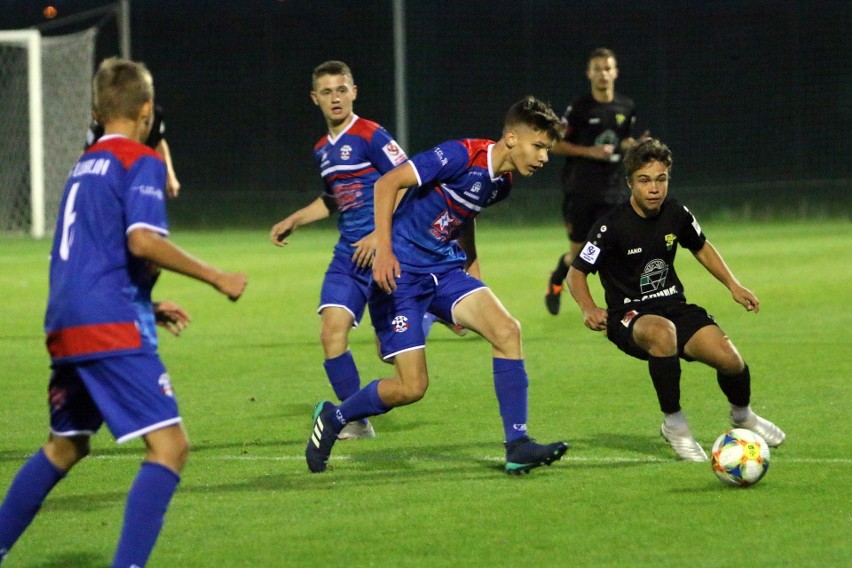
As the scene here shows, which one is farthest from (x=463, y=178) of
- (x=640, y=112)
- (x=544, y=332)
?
(x=640, y=112)

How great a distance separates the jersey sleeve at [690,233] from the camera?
6.99m

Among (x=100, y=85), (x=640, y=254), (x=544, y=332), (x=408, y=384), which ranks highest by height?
(x=100, y=85)

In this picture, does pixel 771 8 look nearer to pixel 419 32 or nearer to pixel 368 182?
pixel 419 32

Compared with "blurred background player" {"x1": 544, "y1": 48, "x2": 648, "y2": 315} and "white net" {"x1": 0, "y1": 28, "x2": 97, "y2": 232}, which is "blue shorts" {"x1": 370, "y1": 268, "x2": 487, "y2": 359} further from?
"white net" {"x1": 0, "y1": 28, "x2": 97, "y2": 232}

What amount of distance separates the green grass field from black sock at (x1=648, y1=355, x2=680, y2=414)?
26 centimetres

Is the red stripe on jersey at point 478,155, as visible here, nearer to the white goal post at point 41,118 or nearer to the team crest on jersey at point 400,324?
the team crest on jersey at point 400,324

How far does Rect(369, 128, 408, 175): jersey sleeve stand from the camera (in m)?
7.75

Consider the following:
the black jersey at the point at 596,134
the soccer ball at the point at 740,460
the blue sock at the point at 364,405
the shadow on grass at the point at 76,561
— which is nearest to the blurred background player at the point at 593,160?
the black jersey at the point at 596,134

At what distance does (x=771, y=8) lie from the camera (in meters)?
24.1

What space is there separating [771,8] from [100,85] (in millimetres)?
21105

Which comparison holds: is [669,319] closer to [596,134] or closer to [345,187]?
[345,187]

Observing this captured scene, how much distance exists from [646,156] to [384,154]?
5.24ft

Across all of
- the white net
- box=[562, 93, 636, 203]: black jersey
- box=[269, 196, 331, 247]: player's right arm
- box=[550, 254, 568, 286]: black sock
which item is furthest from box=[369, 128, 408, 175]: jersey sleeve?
the white net

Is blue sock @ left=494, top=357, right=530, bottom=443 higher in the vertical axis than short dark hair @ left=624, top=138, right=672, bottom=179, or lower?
lower
